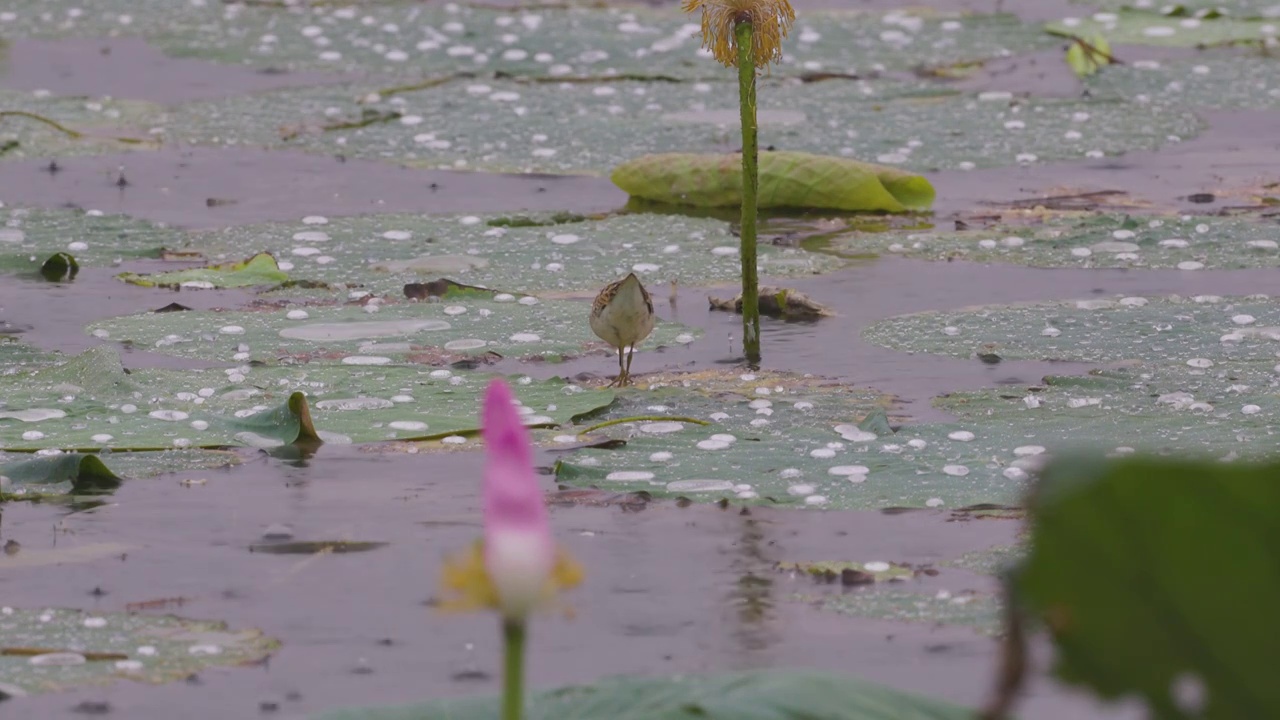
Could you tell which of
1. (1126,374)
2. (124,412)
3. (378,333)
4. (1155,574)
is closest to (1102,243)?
(1126,374)

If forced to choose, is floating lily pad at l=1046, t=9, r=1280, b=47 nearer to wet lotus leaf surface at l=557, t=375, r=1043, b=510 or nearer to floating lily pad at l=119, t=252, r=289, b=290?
floating lily pad at l=119, t=252, r=289, b=290

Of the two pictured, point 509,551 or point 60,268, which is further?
point 60,268

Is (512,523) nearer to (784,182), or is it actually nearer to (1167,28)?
(784,182)

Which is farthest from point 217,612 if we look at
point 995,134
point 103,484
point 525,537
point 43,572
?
point 995,134

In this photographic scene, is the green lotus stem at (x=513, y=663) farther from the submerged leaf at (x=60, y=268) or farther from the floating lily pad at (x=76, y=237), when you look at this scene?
the floating lily pad at (x=76, y=237)

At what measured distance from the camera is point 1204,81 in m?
8.60

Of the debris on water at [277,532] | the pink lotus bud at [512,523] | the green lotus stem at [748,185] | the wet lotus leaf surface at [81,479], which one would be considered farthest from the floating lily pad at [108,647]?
the green lotus stem at [748,185]

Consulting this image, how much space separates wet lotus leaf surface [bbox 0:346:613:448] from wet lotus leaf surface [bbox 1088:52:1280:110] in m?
4.76

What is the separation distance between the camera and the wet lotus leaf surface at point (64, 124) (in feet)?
24.9

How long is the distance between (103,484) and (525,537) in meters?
2.59

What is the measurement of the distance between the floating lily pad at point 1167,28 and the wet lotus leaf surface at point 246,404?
5.92 metres

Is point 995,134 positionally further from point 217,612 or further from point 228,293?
point 217,612

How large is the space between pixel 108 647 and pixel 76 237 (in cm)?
354

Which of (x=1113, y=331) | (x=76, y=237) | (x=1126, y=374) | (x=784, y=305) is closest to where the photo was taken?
(x=1126, y=374)
